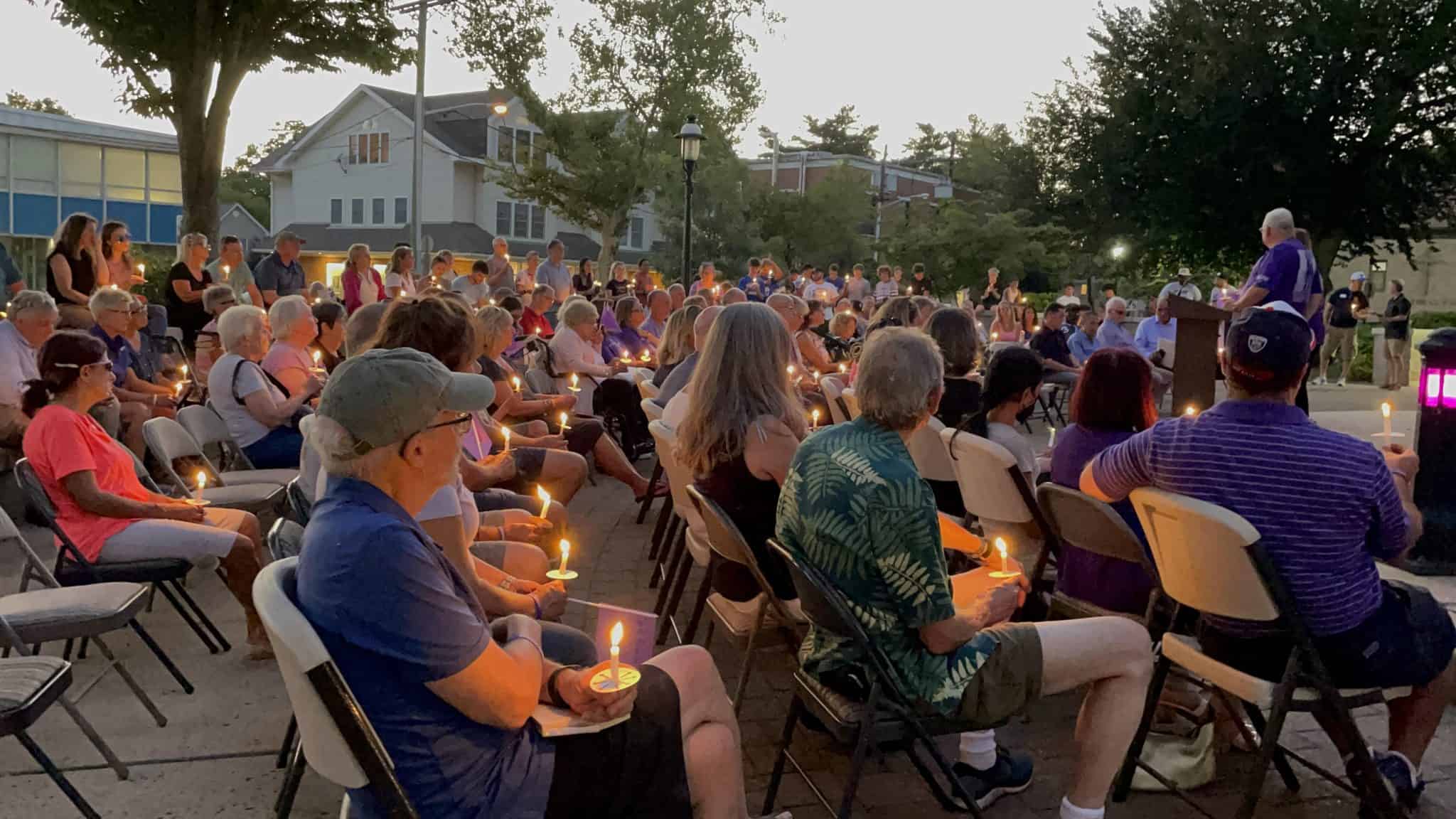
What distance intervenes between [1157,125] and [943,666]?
82.6ft

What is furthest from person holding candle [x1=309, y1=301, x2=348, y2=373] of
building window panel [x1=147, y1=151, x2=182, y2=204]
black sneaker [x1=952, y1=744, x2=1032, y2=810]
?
building window panel [x1=147, y1=151, x2=182, y2=204]

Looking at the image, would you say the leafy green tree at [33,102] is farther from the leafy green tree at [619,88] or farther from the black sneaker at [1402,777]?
the black sneaker at [1402,777]

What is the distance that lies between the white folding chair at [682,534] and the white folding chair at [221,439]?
2238 mm

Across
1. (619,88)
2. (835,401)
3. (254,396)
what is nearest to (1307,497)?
(835,401)

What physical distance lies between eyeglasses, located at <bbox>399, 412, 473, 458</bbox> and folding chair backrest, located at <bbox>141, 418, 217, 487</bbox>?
3.51m

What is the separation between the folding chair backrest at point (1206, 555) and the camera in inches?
112

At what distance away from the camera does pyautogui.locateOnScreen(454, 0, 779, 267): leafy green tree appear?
32188 mm

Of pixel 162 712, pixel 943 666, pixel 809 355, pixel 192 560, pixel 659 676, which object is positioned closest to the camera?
pixel 659 676

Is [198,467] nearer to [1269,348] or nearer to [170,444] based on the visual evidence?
[170,444]

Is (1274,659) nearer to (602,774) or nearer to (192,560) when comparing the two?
(602,774)

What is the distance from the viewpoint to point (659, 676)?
2.59m

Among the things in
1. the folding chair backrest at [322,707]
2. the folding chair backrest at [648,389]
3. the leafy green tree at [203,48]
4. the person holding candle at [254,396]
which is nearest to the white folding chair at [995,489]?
the folding chair backrest at [322,707]

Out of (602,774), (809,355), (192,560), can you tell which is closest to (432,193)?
(809,355)

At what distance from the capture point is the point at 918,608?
9.18ft
